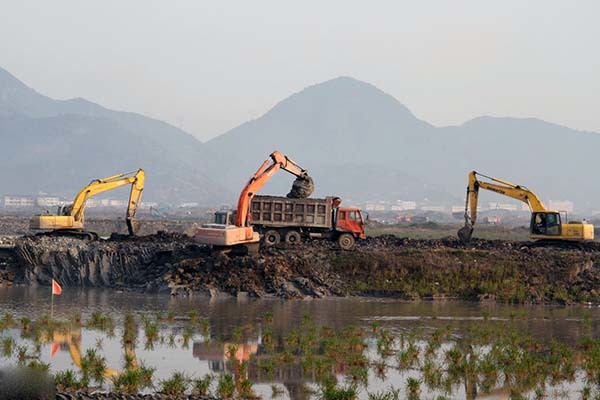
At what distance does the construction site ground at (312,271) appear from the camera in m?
43.8

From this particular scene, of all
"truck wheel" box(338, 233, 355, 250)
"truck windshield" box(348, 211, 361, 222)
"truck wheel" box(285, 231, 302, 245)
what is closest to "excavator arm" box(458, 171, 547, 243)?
"truck windshield" box(348, 211, 361, 222)

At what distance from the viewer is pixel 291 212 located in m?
52.0

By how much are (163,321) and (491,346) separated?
10.2 meters

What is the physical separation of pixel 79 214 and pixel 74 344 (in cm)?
2544

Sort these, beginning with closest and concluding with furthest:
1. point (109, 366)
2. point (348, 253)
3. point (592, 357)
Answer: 1. point (109, 366)
2. point (592, 357)
3. point (348, 253)

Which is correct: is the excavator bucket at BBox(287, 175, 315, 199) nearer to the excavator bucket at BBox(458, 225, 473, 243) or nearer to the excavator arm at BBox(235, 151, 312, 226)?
the excavator arm at BBox(235, 151, 312, 226)

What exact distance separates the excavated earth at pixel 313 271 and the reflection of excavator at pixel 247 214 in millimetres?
811

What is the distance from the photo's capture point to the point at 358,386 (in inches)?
971

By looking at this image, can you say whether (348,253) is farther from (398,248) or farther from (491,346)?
(491,346)

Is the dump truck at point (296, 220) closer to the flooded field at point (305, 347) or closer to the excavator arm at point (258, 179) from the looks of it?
Result: the excavator arm at point (258, 179)

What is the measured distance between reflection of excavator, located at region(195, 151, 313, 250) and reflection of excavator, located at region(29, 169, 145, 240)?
23.9 ft

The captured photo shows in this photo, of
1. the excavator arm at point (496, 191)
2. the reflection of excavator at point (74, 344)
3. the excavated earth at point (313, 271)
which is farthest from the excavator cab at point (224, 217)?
the reflection of excavator at point (74, 344)

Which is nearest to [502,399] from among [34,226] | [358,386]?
[358,386]

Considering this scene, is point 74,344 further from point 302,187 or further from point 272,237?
point 302,187
